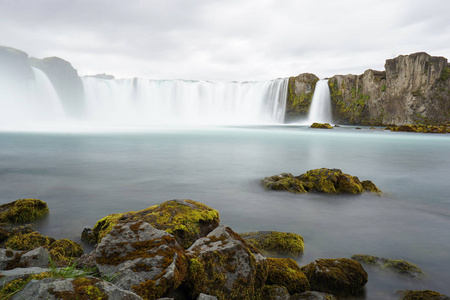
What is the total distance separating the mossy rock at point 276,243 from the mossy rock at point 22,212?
4964 millimetres

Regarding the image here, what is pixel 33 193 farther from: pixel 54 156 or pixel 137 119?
pixel 137 119

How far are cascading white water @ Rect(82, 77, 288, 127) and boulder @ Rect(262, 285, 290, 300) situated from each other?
63.5 metres

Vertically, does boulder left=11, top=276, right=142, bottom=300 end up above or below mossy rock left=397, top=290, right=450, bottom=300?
above

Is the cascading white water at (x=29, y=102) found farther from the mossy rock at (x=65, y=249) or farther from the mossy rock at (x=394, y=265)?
the mossy rock at (x=394, y=265)

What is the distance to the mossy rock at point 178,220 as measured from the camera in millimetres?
4258

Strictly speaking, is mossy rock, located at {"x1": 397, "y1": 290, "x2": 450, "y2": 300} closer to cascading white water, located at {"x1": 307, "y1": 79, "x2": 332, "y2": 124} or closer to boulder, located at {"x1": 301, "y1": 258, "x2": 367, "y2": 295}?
boulder, located at {"x1": 301, "y1": 258, "x2": 367, "y2": 295}

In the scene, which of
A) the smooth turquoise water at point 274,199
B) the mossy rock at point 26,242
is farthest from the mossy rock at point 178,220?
the smooth turquoise water at point 274,199

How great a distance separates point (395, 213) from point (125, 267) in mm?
7589

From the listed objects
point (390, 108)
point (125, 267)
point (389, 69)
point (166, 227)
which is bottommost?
point (166, 227)

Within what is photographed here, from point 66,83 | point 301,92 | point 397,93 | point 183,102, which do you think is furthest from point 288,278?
point 66,83

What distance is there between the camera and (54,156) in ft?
Answer: 55.3

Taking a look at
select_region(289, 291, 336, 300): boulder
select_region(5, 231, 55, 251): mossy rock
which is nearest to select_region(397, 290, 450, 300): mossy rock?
select_region(289, 291, 336, 300): boulder

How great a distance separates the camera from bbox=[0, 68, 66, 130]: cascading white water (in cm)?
5812

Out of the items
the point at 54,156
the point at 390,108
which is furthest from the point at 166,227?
the point at 390,108
